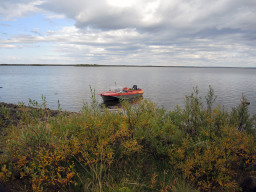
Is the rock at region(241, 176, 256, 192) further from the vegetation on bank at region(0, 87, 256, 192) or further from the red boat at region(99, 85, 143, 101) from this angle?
the red boat at region(99, 85, 143, 101)

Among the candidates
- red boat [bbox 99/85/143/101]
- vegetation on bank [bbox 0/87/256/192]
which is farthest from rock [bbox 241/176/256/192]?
red boat [bbox 99/85/143/101]

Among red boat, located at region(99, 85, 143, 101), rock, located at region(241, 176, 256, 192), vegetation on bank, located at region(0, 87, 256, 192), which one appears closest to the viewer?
vegetation on bank, located at region(0, 87, 256, 192)

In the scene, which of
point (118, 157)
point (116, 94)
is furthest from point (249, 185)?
point (116, 94)

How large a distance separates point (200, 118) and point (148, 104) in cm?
263

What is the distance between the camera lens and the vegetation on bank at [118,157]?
12.8 ft

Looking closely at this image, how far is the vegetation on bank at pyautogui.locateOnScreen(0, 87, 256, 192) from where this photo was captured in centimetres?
391

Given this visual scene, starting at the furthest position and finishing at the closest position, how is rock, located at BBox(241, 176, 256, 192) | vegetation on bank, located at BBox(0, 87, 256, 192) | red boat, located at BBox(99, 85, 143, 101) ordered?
red boat, located at BBox(99, 85, 143, 101), rock, located at BBox(241, 176, 256, 192), vegetation on bank, located at BBox(0, 87, 256, 192)

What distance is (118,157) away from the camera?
206 inches

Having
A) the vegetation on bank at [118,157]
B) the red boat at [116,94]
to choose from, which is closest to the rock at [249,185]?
the vegetation on bank at [118,157]

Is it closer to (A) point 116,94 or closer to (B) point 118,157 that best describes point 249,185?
(B) point 118,157

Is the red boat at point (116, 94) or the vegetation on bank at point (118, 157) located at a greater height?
the vegetation on bank at point (118, 157)

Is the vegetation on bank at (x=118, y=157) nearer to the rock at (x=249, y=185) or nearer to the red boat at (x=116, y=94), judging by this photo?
the rock at (x=249, y=185)

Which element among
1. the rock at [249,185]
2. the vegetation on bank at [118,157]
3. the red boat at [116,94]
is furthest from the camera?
the red boat at [116,94]

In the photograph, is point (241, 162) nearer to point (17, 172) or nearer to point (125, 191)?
point (125, 191)
